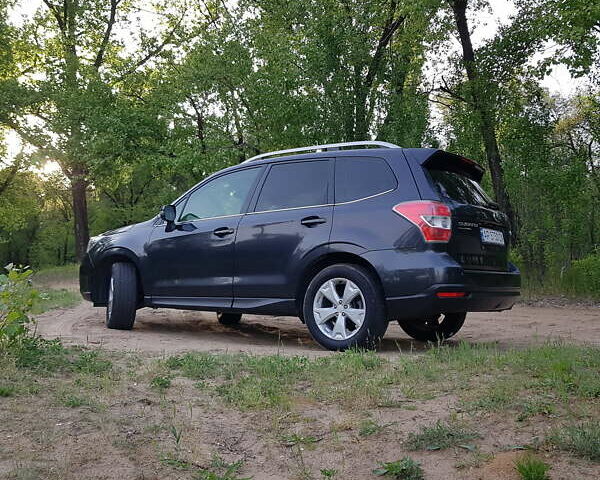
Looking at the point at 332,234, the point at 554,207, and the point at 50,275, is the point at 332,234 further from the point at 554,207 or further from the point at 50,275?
the point at 50,275

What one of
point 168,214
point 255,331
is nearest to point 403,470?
point 168,214

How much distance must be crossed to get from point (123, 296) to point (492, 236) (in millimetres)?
4149

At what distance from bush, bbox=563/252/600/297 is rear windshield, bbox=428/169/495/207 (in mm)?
6351

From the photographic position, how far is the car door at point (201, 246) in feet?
22.8

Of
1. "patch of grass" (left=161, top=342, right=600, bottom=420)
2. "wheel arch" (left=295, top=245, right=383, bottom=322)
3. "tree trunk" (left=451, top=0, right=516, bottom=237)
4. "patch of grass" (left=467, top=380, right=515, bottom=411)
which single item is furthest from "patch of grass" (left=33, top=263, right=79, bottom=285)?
"patch of grass" (left=467, top=380, right=515, bottom=411)

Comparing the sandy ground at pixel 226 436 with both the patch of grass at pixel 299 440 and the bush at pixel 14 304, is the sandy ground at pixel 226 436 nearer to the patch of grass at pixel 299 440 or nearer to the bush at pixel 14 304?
the patch of grass at pixel 299 440

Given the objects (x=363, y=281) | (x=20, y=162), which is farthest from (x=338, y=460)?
(x=20, y=162)

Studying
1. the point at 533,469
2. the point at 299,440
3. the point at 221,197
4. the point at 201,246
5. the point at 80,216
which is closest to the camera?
the point at 533,469

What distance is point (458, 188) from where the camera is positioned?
6137 mm

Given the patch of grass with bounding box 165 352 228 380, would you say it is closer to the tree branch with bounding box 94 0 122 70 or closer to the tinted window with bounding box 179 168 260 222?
the tinted window with bounding box 179 168 260 222

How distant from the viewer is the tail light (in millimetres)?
5594

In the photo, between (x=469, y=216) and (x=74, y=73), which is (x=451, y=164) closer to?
(x=469, y=216)

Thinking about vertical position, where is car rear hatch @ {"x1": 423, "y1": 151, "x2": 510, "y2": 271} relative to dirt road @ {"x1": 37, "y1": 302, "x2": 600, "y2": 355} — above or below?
above

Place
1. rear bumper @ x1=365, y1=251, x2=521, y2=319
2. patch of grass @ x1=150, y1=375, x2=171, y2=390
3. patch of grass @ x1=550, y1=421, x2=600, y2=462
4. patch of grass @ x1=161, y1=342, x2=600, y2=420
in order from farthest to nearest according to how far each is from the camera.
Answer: rear bumper @ x1=365, y1=251, x2=521, y2=319
patch of grass @ x1=150, y1=375, x2=171, y2=390
patch of grass @ x1=161, y1=342, x2=600, y2=420
patch of grass @ x1=550, y1=421, x2=600, y2=462
